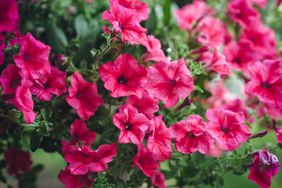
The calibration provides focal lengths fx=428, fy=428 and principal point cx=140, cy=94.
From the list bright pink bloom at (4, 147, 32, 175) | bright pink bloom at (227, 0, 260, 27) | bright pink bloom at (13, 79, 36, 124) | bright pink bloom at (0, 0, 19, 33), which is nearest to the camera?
bright pink bloom at (13, 79, 36, 124)

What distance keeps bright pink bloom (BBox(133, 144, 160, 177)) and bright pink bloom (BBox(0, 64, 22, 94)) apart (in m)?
0.24

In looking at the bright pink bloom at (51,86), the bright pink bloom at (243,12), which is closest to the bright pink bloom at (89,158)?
the bright pink bloom at (51,86)

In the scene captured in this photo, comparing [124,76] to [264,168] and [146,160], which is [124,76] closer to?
[146,160]

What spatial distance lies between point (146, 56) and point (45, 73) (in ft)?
0.62

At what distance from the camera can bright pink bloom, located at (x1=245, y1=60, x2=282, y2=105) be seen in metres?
0.78

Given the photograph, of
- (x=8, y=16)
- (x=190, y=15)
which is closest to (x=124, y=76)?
(x=8, y=16)

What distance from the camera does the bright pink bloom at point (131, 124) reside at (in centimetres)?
70

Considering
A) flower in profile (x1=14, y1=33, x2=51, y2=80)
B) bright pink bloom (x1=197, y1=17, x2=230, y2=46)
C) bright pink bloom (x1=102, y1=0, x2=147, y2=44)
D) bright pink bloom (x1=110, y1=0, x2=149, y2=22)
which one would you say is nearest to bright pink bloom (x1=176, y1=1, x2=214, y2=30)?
bright pink bloom (x1=197, y1=17, x2=230, y2=46)

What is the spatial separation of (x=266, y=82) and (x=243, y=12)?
29 cm

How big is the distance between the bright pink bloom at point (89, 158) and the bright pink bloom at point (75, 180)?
2cm

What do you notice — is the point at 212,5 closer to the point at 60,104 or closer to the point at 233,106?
the point at 233,106

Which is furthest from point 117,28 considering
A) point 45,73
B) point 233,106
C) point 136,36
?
point 233,106

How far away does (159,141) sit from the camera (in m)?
0.72

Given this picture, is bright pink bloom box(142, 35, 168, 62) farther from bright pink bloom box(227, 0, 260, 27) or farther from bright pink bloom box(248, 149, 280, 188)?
bright pink bloom box(227, 0, 260, 27)
